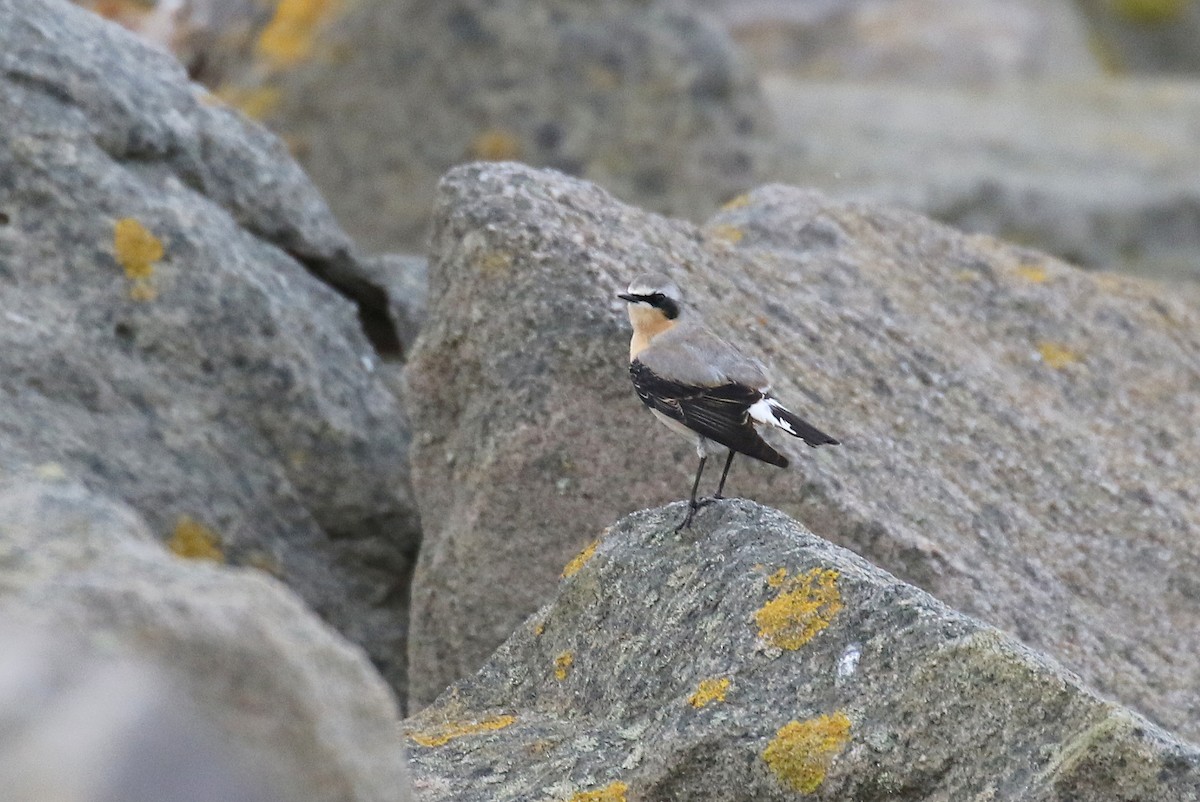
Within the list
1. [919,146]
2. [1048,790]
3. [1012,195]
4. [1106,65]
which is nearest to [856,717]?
[1048,790]

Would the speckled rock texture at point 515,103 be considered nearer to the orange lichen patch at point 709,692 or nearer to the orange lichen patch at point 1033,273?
the orange lichen patch at point 1033,273

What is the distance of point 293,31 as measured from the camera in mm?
15641

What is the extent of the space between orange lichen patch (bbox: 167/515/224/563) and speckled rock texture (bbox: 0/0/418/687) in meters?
0.01

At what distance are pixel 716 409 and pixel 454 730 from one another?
5.28 ft

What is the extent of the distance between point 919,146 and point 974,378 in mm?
13646

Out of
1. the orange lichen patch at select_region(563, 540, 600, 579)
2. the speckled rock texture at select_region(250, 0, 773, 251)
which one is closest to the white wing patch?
the orange lichen patch at select_region(563, 540, 600, 579)

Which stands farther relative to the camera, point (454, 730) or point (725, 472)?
point (725, 472)

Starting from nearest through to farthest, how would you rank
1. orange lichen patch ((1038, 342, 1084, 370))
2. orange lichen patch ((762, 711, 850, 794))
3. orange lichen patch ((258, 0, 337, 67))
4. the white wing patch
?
orange lichen patch ((762, 711, 850, 794)) → the white wing patch → orange lichen patch ((1038, 342, 1084, 370)) → orange lichen patch ((258, 0, 337, 67))

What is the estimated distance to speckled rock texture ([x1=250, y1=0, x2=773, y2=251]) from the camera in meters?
15.4

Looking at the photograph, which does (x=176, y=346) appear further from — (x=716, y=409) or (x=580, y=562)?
(x=716, y=409)

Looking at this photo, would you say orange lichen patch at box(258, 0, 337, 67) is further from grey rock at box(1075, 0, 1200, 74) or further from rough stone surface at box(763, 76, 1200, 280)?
grey rock at box(1075, 0, 1200, 74)

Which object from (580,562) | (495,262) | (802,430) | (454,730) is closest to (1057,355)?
(802,430)

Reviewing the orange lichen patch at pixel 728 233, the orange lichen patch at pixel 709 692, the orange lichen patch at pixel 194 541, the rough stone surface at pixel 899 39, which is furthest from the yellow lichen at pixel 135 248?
the rough stone surface at pixel 899 39

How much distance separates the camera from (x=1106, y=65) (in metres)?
29.8
